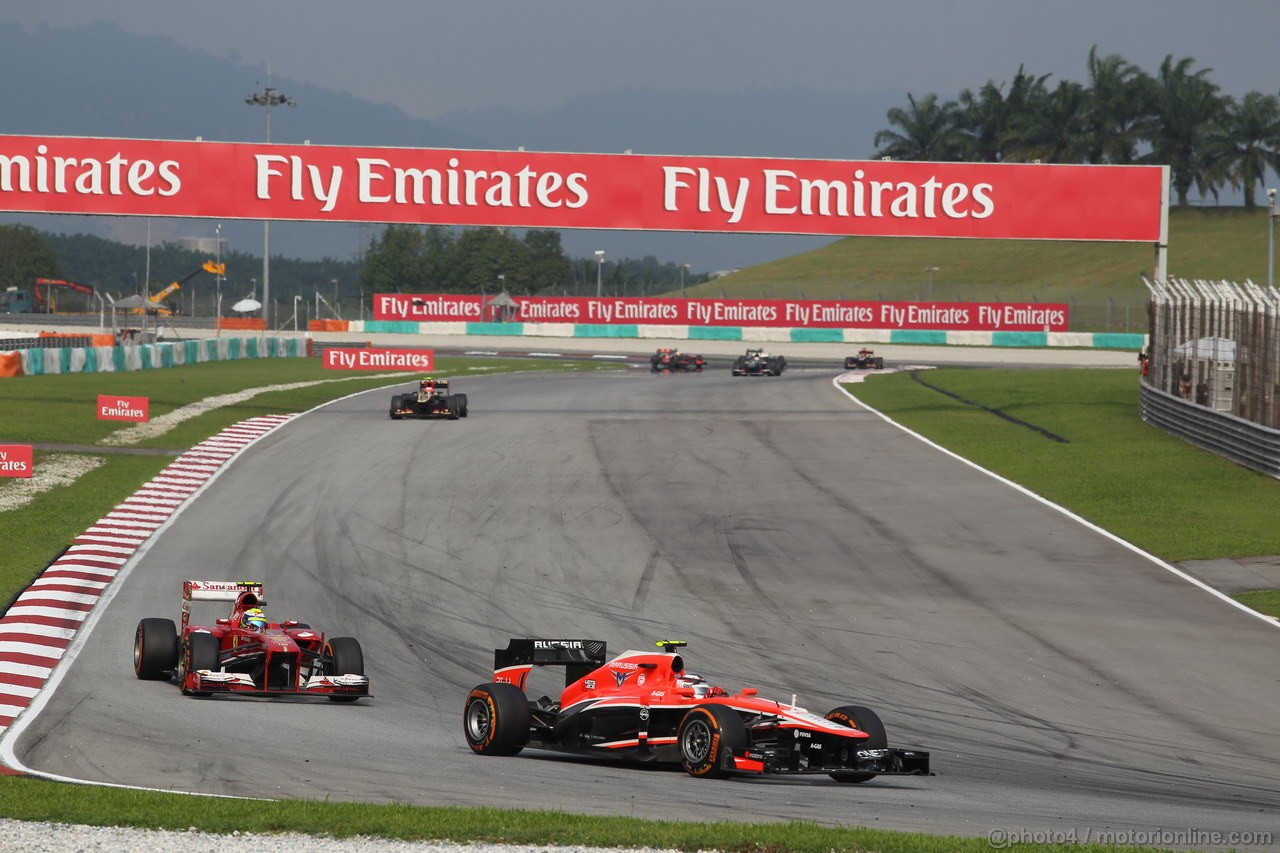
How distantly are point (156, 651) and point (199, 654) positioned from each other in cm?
83

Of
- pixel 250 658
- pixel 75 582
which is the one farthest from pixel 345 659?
pixel 75 582

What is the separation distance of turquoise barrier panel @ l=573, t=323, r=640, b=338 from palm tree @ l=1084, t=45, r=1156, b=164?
6931 centimetres

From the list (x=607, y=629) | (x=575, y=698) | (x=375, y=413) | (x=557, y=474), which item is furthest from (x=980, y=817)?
(x=375, y=413)

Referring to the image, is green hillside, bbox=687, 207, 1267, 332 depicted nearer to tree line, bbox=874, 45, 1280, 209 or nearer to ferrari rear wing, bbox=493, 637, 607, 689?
tree line, bbox=874, 45, 1280, 209

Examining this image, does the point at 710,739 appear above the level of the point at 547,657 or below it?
below

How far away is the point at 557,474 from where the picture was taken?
30.4 metres

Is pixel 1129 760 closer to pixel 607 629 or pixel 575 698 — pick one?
pixel 575 698

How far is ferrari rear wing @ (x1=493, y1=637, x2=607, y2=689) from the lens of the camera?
12.4 metres

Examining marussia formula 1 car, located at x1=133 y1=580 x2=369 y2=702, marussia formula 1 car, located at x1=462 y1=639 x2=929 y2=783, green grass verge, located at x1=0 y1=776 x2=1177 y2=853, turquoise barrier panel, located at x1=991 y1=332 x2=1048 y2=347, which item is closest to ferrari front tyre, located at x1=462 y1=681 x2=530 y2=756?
marussia formula 1 car, located at x1=462 y1=639 x2=929 y2=783

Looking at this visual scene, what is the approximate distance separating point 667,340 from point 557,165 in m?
52.3

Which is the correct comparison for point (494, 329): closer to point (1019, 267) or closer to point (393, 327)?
point (393, 327)

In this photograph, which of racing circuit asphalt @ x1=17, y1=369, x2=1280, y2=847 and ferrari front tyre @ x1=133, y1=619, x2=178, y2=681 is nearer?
racing circuit asphalt @ x1=17, y1=369, x2=1280, y2=847

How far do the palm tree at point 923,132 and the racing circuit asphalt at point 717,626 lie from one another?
120014 mm

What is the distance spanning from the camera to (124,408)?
109 ft
